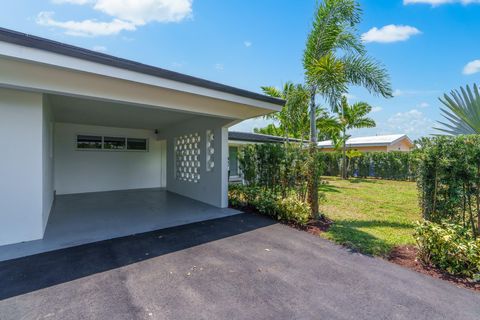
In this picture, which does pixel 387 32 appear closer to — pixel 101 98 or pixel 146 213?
pixel 101 98

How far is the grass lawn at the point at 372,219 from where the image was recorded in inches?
191

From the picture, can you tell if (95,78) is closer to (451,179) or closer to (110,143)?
(451,179)

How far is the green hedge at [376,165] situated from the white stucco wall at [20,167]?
1447 centimetres

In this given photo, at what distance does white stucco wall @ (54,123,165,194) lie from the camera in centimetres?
1018

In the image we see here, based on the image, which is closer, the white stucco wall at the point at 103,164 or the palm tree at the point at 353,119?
the white stucco wall at the point at 103,164

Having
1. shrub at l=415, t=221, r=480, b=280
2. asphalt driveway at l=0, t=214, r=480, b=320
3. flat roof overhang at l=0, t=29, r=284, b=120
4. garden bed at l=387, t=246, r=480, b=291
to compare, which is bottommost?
garden bed at l=387, t=246, r=480, b=291

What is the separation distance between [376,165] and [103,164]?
18.1 meters

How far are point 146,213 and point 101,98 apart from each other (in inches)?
146

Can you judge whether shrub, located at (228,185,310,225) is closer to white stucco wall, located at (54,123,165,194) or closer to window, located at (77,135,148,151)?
white stucco wall, located at (54,123,165,194)

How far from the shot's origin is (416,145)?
15.8ft

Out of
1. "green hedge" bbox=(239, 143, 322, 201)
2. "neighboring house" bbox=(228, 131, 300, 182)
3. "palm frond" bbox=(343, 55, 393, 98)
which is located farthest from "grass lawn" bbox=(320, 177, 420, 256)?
"neighboring house" bbox=(228, 131, 300, 182)

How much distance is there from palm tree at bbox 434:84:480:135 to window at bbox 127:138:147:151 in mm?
11883

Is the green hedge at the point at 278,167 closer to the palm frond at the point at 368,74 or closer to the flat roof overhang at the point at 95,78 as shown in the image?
the flat roof overhang at the point at 95,78

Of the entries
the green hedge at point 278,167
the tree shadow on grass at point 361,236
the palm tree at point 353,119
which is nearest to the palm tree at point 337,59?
the green hedge at point 278,167
